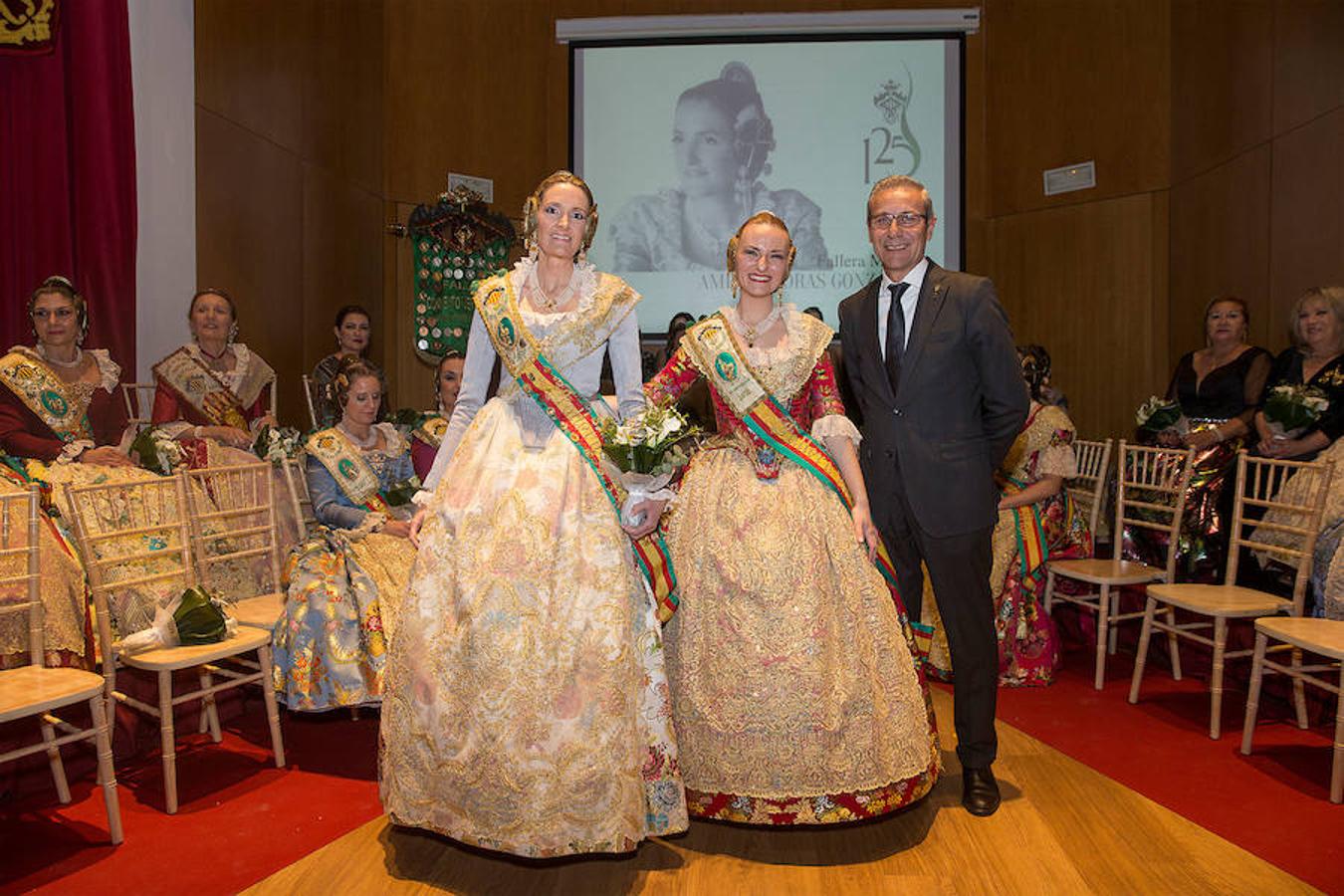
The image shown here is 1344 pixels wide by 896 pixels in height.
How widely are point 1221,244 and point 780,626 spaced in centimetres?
496

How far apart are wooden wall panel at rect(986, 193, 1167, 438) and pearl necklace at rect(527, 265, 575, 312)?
210 inches

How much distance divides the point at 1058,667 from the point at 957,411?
2.18m

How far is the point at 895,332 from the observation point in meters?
2.83

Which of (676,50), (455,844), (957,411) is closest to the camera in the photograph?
(455,844)

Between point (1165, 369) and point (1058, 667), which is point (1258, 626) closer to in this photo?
point (1058, 667)

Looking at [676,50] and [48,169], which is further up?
→ [676,50]

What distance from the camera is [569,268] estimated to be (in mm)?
2604

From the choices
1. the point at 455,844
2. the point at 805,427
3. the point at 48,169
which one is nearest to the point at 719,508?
the point at 805,427

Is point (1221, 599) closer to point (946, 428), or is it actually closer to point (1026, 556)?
point (1026, 556)

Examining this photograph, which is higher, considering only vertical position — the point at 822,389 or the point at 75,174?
the point at 75,174

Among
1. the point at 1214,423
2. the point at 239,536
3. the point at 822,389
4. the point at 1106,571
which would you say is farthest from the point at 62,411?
the point at 1214,423

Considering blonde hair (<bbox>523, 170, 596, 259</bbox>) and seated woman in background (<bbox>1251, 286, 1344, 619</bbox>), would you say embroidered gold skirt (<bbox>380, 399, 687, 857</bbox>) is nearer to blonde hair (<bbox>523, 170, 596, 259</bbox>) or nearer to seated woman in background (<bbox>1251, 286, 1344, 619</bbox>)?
blonde hair (<bbox>523, 170, 596, 259</bbox>)

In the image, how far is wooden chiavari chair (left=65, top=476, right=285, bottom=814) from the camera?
9.37 feet

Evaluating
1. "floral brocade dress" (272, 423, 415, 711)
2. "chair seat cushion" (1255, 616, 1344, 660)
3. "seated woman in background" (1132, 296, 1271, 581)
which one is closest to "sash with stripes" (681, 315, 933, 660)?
"chair seat cushion" (1255, 616, 1344, 660)
